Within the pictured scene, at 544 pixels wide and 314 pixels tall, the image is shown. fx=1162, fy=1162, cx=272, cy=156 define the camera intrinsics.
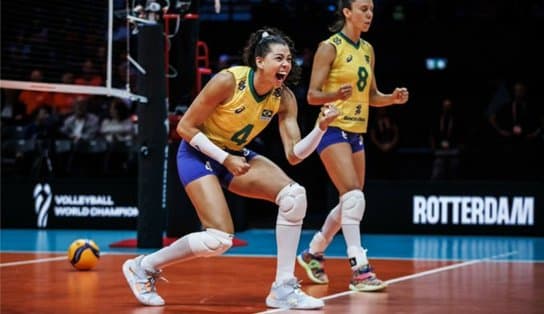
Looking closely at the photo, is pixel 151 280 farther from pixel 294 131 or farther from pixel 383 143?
pixel 383 143

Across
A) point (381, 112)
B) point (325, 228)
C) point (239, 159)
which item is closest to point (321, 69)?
point (325, 228)

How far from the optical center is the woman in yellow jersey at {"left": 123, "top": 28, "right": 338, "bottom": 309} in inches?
326

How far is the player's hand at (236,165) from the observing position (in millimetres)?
7980

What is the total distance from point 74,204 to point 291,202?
8.96m

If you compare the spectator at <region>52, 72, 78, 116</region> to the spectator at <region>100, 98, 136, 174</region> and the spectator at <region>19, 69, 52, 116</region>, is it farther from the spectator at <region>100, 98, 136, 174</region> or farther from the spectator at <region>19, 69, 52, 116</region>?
the spectator at <region>100, 98, 136, 174</region>

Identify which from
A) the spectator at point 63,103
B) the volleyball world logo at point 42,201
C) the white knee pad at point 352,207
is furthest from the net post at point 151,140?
the spectator at point 63,103

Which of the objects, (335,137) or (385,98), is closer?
(335,137)

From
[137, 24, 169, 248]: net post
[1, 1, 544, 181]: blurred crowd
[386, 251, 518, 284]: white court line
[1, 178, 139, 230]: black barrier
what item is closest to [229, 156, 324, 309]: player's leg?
[386, 251, 518, 284]: white court line

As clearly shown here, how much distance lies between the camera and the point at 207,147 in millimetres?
8211

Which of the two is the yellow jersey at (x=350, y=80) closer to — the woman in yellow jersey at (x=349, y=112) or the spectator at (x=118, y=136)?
the woman in yellow jersey at (x=349, y=112)

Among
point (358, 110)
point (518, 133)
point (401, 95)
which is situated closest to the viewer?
point (401, 95)

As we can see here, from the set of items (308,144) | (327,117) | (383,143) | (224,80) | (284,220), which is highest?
(224,80)

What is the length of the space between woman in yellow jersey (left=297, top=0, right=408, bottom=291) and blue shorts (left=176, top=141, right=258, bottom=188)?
4.05 feet

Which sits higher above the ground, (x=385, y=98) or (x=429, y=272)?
(x=385, y=98)
